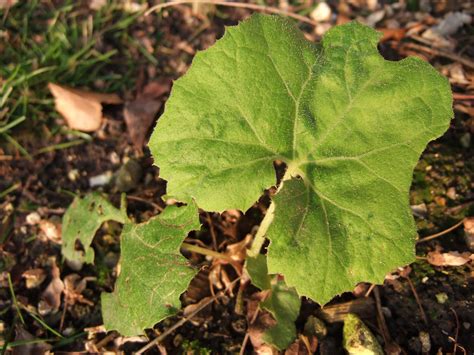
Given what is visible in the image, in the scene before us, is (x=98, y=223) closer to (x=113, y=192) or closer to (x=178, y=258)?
(x=113, y=192)

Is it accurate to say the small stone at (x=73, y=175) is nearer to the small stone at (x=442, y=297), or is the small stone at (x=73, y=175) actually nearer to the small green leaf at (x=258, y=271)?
the small green leaf at (x=258, y=271)

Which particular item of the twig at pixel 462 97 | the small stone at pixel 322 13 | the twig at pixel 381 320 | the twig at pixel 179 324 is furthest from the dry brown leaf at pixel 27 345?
the small stone at pixel 322 13

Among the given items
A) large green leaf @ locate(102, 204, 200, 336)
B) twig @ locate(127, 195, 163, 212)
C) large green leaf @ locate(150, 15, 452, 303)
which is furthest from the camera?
twig @ locate(127, 195, 163, 212)

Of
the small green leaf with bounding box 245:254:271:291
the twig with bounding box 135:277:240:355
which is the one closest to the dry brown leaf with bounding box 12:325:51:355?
the twig with bounding box 135:277:240:355

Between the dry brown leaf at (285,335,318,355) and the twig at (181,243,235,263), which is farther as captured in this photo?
the twig at (181,243,235,263)

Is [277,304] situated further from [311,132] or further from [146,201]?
[146,201]

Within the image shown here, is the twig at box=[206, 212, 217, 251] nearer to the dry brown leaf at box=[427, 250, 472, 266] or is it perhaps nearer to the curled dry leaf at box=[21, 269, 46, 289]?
the curled dry leaf at box=[21, 269, 46, 289]
